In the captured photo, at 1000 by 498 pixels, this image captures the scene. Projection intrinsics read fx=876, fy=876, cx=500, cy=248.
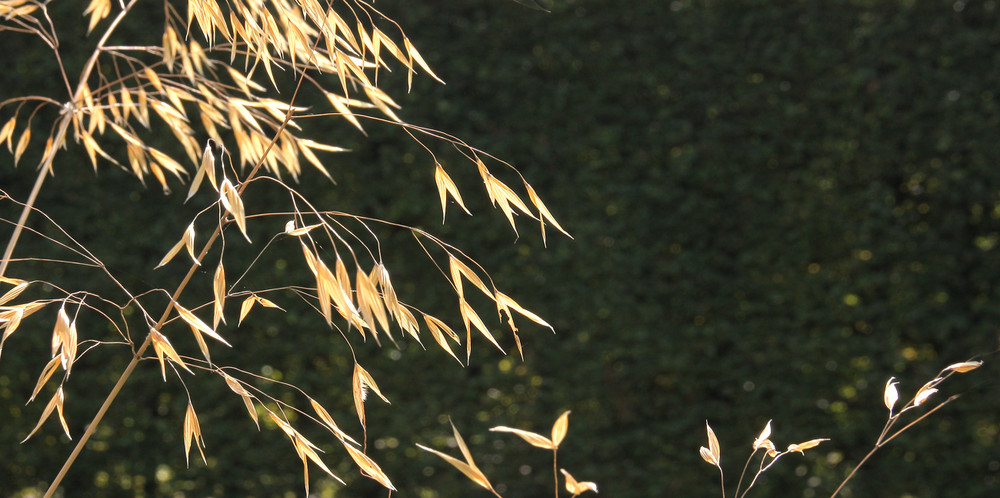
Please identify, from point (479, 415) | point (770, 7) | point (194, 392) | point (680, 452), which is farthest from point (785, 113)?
point (194, 392)

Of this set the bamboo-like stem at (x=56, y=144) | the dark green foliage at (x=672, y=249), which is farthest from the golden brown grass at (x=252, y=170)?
the dark green foliage at (x=672, y=249)

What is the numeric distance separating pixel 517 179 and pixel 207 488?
134 centimetres

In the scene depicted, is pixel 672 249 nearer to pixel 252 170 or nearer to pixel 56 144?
pixel 252 170

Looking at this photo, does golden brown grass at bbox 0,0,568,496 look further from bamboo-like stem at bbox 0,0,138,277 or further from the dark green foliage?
the dark green foliage

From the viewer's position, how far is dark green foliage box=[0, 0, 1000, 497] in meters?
2.41

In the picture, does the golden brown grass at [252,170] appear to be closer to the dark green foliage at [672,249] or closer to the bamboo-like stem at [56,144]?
the bamboo-like stem at [56,144]

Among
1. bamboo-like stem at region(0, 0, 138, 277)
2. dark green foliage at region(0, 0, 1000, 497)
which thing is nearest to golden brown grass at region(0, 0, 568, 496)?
bamboo-like stem at region(0, 0, 138, 277)

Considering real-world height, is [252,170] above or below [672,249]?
above

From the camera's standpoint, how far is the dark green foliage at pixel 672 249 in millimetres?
2406

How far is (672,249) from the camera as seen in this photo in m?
2.52

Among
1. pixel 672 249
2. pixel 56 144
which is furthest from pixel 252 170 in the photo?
pixel 672 249

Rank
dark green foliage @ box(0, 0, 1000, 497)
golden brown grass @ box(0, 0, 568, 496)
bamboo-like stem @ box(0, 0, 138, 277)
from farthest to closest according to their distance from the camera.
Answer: dark green foliage @ box(0, 0, 1000, 497)
bamboo-like stem @ box(0, 0, 138, 277)
golden brown grass @ box(0, 0, 568, 496)

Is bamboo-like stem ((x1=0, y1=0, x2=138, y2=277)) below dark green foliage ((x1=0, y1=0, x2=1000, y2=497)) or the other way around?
the other way around

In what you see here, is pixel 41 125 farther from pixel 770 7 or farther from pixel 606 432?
pixel 770 7
